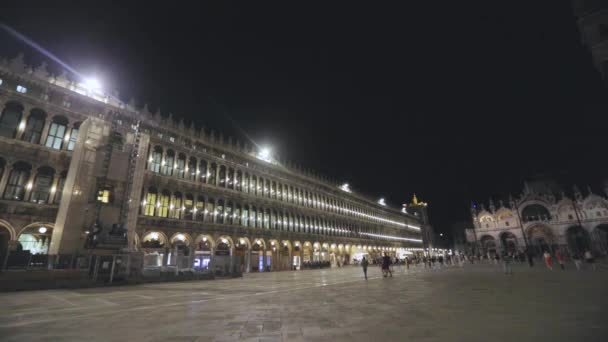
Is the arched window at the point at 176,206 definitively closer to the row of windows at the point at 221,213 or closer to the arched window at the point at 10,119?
the row of windows at the point at 221,213

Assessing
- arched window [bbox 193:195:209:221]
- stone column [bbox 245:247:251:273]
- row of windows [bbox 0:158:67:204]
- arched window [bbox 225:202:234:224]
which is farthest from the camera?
stone column [bbox 245:247:251:273]

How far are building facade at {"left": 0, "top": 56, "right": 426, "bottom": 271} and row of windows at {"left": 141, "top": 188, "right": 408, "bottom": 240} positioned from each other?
12 cm

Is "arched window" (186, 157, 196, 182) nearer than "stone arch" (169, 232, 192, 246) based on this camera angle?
No

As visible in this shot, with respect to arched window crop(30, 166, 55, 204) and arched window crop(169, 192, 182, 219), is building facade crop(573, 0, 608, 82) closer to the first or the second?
arched window crop(169, 192, 182, 219)

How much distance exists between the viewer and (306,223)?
42.6 metres

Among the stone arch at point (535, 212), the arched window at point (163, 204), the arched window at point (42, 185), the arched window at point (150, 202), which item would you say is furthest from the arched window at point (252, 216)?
the stone arch at point (535, 212)

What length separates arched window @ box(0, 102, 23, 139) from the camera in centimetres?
1981

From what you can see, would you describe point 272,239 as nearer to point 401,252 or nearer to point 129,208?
point 129,208

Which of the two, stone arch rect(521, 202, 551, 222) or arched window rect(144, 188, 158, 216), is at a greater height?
stone arch rect(521, 202, 551, 222)

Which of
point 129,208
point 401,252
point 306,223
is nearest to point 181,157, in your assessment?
point 129,208

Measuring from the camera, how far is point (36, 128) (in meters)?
21.2

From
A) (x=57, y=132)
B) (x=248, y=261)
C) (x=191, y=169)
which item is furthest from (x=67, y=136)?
(x=248, y=261)

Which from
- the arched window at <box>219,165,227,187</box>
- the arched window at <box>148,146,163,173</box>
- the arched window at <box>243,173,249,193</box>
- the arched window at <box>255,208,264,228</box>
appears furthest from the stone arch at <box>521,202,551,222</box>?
the arched window at <box>148,146,163,173</box>

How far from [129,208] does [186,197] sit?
21.5ft
